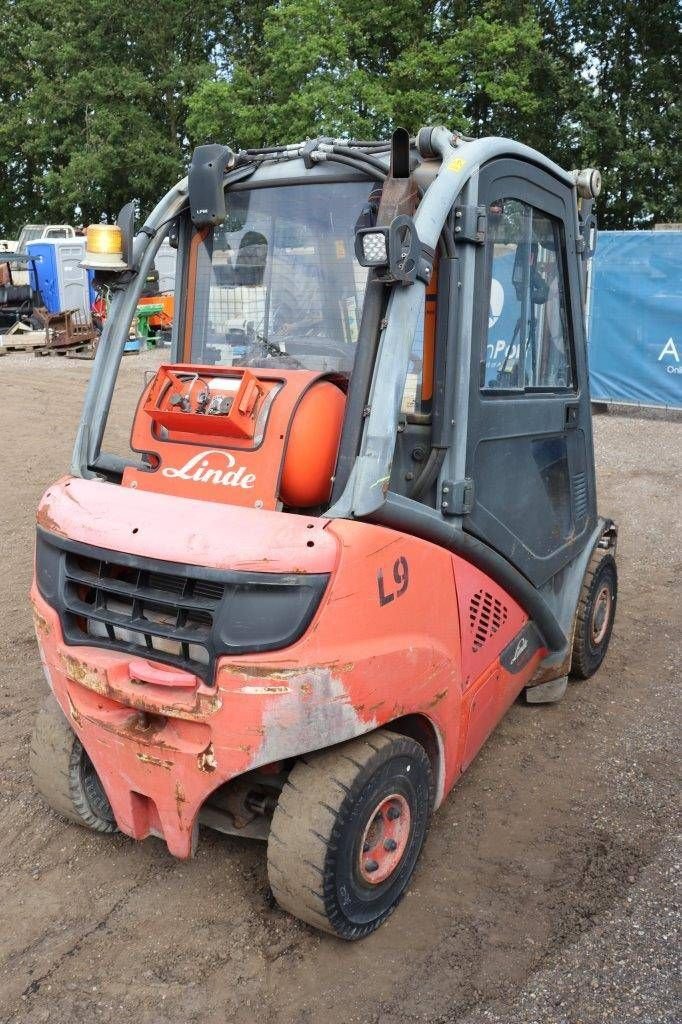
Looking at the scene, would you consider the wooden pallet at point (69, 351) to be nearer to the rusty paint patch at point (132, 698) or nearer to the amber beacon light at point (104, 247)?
the amber beacon light at point (104, 247)

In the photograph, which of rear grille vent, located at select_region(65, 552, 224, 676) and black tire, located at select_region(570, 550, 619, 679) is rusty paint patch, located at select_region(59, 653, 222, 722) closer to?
rear grille vent, located at select_region(65, 552, 224, 676)

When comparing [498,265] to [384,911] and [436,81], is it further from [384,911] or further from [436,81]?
[436,81]

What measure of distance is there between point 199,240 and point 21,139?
36.2 meters

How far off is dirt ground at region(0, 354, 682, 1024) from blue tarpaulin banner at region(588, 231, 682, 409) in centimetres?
818

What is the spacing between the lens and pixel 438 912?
322 centimetres

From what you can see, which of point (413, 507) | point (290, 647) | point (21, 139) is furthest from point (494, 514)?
point (21, 139)

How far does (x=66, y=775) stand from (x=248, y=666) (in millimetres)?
1233

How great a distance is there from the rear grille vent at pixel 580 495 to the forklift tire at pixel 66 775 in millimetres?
2540

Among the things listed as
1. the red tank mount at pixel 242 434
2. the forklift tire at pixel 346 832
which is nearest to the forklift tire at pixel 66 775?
the forklift tire at pixel 346 832

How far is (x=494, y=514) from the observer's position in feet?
11.8

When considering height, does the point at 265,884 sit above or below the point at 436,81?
below

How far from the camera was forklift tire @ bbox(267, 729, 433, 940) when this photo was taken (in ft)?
9.34

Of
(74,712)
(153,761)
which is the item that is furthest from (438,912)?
(74,712)

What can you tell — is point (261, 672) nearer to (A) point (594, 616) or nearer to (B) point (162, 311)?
(A) point (594, 616)
